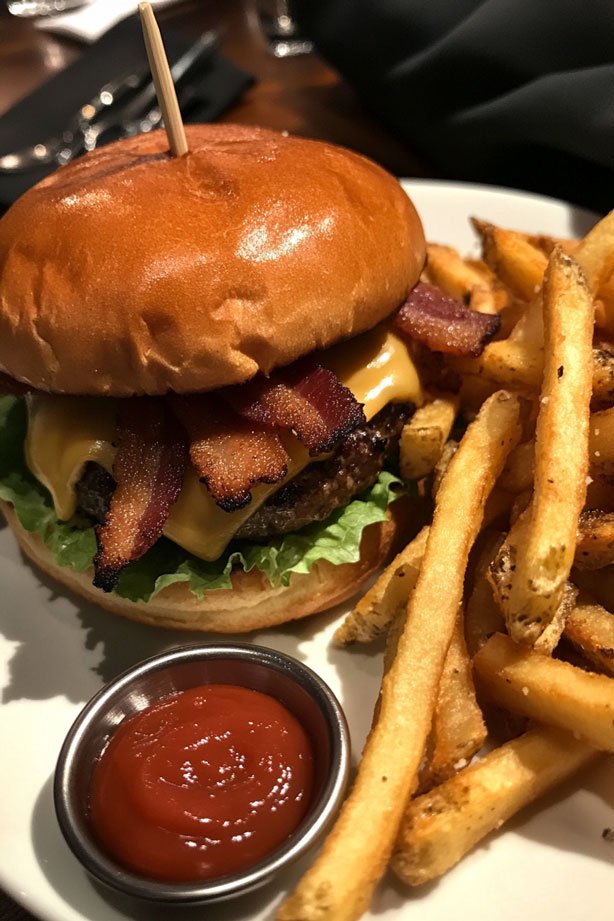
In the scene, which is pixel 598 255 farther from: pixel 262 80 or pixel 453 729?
pixel 262 80

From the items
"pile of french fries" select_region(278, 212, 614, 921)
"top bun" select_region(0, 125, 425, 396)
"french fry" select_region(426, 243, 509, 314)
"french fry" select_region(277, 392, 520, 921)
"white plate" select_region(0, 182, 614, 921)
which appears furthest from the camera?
"french fry" select_region(426, 243, 509, 314)

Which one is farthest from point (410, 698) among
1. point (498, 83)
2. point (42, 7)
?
point (42, 7)

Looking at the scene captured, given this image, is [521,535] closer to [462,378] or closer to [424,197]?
[462,378]

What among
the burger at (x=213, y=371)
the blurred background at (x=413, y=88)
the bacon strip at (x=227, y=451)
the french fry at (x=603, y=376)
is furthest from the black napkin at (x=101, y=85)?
the french fry at (x=603, y=376)

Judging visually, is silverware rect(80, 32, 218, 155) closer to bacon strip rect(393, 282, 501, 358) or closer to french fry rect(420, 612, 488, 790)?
bacon strip rect(393, 282, 501, 358)

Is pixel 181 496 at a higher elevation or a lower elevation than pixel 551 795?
higher

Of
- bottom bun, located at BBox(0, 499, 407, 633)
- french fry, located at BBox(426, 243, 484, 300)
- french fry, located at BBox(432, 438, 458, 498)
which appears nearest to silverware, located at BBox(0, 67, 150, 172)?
french fry, located at BBox(426, 243, 484, 300)

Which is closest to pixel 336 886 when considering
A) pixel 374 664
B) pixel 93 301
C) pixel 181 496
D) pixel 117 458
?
pixel 374 664

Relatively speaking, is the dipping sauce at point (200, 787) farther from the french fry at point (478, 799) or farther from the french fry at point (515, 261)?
the french fry at point (515, 261)
